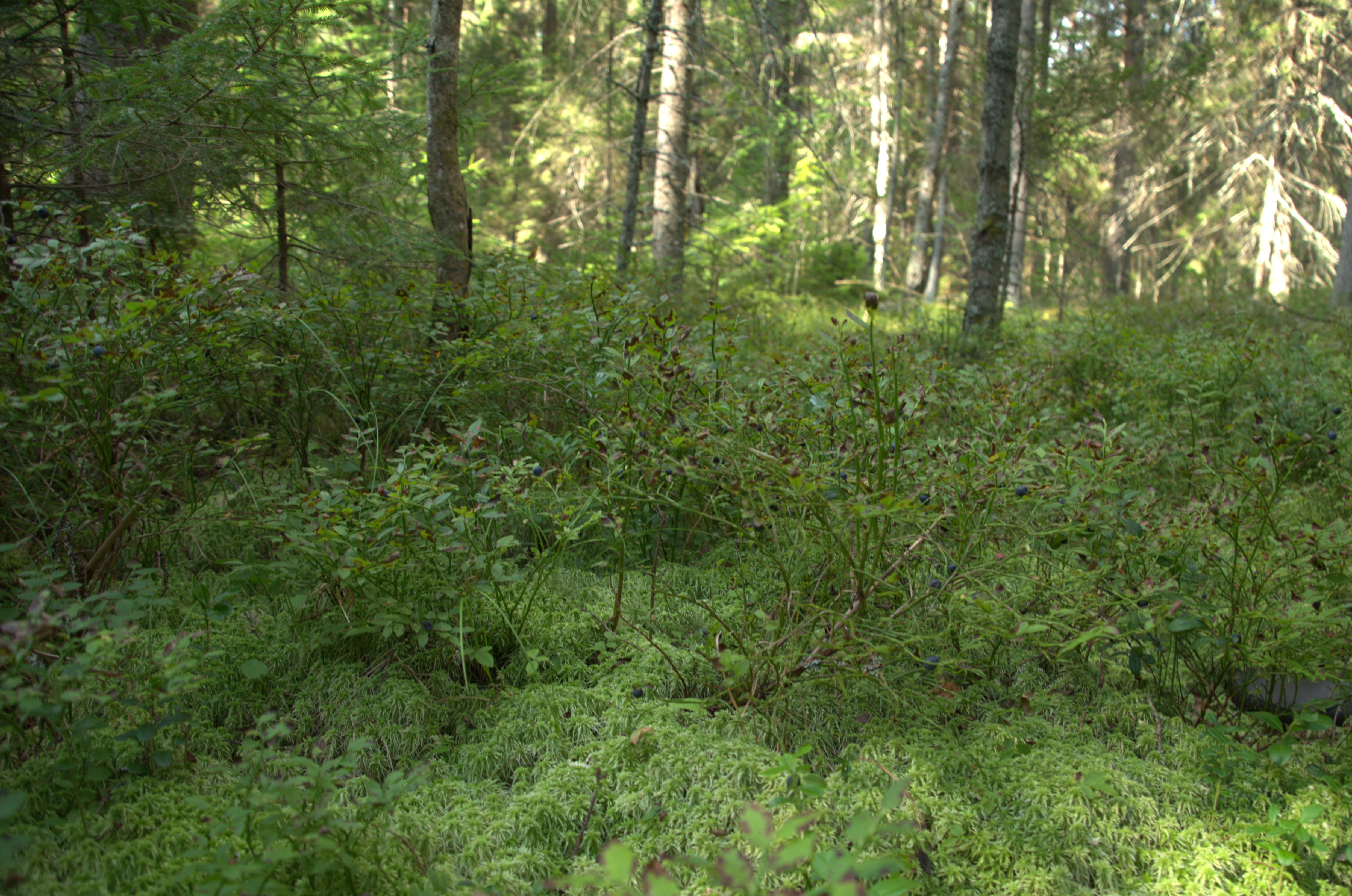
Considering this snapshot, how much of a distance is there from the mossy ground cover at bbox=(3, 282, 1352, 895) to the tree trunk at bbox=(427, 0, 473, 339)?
1268 millimetres

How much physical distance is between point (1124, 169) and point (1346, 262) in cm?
881

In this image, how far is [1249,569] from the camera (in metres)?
2.00

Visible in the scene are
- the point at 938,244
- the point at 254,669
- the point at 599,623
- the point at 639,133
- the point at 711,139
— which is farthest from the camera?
the point at 938,244

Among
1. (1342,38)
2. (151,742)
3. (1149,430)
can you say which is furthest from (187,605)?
(1342,38)

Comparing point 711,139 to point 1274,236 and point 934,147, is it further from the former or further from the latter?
point 1274,236

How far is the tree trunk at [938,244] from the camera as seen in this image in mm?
14367

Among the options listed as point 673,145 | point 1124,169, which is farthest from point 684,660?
point 1124,169

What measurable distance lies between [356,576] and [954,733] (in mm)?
1767

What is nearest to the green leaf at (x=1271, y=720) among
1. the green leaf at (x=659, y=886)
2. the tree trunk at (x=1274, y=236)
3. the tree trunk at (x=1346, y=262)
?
the green leaf at (x=659, y=886)

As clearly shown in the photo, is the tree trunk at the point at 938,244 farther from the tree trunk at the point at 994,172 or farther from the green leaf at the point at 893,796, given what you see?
the green leaf at the point at 893,796

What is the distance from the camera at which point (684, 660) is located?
231 centimetres

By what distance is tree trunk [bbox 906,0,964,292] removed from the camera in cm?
1315

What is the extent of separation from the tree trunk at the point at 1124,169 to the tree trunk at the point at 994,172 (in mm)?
8225

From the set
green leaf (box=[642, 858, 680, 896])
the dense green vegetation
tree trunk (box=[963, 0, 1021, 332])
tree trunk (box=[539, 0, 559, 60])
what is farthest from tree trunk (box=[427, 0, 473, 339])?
tree trunk (box=[539, 0, 559, 60])
